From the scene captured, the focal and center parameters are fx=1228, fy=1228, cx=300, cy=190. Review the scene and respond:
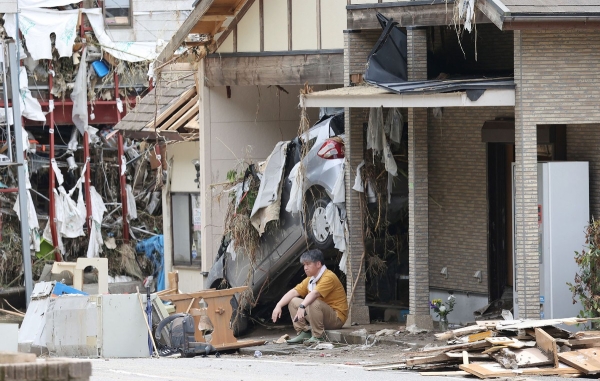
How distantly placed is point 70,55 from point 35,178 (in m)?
3.13

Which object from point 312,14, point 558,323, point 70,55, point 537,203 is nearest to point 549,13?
point 537,203

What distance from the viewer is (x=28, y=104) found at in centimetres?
2739

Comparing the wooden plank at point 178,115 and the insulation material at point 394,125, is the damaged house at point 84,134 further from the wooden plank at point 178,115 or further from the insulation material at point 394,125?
the insulation material at point 394,125

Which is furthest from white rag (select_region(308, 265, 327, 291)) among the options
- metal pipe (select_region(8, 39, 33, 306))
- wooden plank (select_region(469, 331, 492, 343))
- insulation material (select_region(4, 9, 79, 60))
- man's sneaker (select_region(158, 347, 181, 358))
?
insulation material (select_region(4, 9, 79, 60))

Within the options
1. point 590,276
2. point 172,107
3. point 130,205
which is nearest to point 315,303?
point 590,276

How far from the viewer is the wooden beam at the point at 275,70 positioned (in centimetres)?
1886

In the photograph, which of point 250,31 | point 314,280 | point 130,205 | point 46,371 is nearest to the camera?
point 46,371

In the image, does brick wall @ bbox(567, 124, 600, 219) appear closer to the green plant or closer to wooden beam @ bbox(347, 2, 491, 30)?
the green plant

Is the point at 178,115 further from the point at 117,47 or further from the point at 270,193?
the point at 270,193

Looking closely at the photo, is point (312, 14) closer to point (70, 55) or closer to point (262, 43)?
point (262, 43)

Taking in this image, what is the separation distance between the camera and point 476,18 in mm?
15062

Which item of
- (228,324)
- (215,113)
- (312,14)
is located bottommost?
(228,324)

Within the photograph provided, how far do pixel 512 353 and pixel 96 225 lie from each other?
670 inches

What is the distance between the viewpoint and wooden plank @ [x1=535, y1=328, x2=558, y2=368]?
40.5 feet
